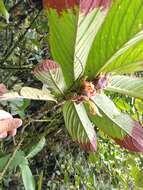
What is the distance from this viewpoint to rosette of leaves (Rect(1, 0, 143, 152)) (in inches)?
23.4

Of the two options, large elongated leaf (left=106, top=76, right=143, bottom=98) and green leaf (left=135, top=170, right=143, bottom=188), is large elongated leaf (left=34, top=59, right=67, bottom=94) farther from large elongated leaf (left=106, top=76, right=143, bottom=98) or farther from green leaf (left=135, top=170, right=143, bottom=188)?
green leaf (left=135, top=170, right=143, bottom=188)

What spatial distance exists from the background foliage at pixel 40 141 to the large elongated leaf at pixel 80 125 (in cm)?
33

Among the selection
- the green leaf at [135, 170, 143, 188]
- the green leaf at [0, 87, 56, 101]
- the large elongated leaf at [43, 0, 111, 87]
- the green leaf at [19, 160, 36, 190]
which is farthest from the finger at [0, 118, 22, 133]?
the green leaf at [135, 170, 143, 188]

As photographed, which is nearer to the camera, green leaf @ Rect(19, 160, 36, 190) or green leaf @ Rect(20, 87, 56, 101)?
green leaf @ Rect(20, 87, 56, 101)

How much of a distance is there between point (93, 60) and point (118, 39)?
0.27ft

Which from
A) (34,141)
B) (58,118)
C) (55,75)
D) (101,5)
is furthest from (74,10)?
(58,118)

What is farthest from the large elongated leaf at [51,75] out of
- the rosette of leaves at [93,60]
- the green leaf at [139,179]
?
the green leaf at [139,179]

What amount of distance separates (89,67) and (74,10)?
0.60 feet

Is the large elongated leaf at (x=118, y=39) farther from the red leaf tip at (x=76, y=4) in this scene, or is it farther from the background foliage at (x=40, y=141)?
the background foliage at (x=40, y=141)

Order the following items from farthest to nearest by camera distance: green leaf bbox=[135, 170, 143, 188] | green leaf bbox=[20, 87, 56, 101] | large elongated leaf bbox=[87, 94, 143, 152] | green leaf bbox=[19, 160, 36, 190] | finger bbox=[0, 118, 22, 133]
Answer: green leaf bbox=[135, 170, 143, 188] → green leaf bbox=[19, 160, 36, 190] → large elongated leaf bbox=[87, 94, 143, 152] → green leaf bbox=[20, 87, 56, 101] → finger bbox=[0, 118, 22, 133]

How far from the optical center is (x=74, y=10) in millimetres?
565

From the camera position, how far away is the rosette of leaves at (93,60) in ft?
1.95

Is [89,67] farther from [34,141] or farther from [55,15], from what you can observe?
[34,141]

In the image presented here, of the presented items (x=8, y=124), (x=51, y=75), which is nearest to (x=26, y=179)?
(x=51, y=75)
